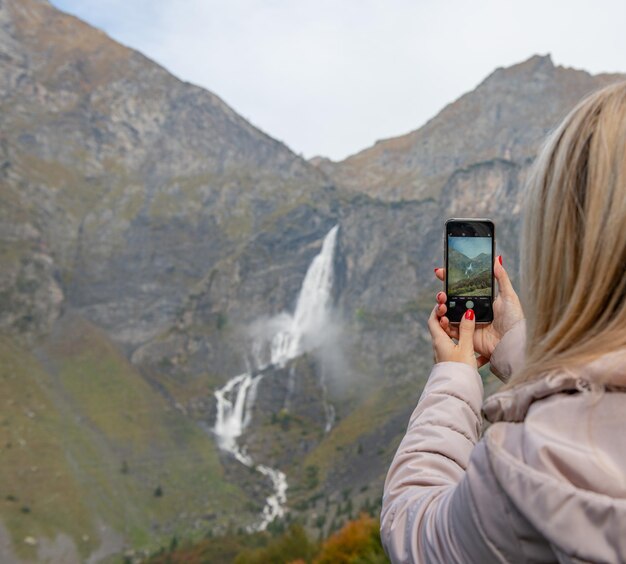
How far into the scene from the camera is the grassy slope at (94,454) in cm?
9969

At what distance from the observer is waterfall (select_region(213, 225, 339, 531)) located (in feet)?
447

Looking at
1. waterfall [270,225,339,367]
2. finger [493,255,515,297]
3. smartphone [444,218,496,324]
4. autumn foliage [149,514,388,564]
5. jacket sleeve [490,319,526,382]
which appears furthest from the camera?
waterfall [270,225,339,367]

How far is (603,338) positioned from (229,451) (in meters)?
132

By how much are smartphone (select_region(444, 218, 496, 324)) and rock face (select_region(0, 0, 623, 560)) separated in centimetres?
10008

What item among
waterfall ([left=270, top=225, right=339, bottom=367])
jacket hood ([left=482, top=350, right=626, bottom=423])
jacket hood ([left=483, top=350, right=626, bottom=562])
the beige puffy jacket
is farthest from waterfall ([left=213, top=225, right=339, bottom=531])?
jacket hood ([left=483, top=350, right=626, bottom=562])

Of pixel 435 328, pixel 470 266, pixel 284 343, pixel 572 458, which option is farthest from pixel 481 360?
pixel 284 343

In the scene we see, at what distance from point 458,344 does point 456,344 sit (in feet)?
0.23

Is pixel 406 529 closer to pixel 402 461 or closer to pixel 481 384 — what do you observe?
pixel 402 461

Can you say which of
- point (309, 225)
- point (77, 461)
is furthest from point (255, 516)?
point (309, 225)

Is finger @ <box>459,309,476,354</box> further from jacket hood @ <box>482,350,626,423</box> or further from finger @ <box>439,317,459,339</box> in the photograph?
jacket hood @ <box>482,350,626,423</box>

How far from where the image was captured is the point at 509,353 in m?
2.87

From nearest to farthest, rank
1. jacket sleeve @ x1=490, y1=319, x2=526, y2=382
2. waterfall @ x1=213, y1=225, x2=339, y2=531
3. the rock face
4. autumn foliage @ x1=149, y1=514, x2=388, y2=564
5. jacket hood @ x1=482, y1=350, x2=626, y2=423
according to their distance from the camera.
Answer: jacket hood @ x1=482, y1=350, x2=626, y2=423 < jacket sleeve @ x1=490, y1=319, x2=526, y2=382 < autumn foliage @ x1=149, y1=514, x2=388, y2=564 < the rock face < waterfall @ x1=213, y1=225, x2=339, y2=531

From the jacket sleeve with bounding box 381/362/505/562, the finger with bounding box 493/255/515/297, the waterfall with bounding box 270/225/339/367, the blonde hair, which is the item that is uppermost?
the blonde hair

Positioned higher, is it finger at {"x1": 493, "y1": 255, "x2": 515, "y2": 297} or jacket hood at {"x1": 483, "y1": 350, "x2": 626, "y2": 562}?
finger at {"x1": 493, "y1": 255, "x2": 515, "y2": 297}
